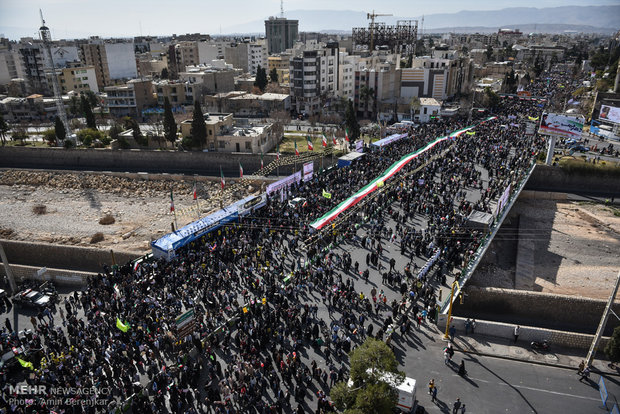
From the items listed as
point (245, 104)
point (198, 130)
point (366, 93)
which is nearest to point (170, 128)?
point (198, 130)

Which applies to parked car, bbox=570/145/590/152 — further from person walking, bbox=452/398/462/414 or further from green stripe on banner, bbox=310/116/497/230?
person walking, bbox=452/398/462/414

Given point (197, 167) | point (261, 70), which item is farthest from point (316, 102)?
point (197, 167)

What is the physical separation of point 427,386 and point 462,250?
10.1 m

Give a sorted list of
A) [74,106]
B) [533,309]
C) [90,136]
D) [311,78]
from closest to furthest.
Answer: [533,309]
[90,136]
[74,106]
[311,78]

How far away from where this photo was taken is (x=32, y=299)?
22109 mm

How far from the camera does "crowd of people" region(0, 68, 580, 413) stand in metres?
15.1

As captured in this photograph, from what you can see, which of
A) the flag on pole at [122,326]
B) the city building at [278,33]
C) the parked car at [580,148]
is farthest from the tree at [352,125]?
the city building at [278,33]

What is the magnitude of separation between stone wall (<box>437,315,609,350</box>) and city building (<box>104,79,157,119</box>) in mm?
62041

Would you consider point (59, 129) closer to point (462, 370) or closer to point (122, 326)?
point (122, 326)

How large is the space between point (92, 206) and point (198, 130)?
46.7 feet

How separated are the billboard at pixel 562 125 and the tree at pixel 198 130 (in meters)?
36.5

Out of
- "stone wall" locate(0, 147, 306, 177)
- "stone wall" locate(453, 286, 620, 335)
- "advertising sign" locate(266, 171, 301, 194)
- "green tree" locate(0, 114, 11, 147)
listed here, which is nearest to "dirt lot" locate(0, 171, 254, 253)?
"stone wall" locate(0, 147, 306, 177)

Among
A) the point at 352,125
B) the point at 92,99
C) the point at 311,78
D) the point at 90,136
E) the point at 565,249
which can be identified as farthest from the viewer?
the point at 92,99

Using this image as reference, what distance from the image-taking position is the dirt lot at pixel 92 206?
35281mm
